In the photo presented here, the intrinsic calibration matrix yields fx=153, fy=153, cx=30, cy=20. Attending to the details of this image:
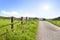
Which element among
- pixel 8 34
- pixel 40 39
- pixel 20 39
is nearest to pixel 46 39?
pixel 40 39

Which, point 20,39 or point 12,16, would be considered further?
point 12,16

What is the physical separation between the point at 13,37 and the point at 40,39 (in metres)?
3.03

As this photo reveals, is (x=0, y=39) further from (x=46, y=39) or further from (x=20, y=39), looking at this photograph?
(x=46, y=39)

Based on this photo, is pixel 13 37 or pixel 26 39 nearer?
pixel 13 37

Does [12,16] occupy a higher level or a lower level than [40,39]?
higher

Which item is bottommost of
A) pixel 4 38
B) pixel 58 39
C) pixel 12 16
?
pixel 58 39

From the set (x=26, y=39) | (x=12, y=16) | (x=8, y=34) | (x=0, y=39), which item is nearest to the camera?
(x=0, y=39)

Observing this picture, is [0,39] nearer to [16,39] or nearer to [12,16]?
[16,39]

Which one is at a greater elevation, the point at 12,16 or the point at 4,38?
the point at 12,16

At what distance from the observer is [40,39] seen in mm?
10469

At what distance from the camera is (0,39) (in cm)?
721

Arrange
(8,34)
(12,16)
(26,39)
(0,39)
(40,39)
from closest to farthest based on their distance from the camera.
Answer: (0,39), (8,34), (26,39), (12,16), (40,39)

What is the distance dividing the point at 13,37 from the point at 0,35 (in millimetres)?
764

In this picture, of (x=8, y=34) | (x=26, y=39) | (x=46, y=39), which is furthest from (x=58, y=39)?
(x=8, y=34)
